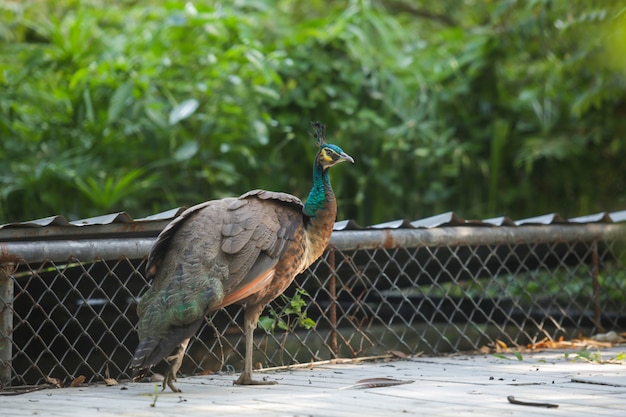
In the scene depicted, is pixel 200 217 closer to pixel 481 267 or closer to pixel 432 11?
pixel 481 267

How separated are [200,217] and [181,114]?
3813 mm

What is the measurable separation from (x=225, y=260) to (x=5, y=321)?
1.00m

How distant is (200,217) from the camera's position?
4.25m

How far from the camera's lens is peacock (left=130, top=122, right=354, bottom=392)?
3.85 metres

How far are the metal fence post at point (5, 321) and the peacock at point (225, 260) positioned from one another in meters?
0.56

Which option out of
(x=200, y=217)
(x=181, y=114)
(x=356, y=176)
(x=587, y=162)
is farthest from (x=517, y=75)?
(x=200, y=217)

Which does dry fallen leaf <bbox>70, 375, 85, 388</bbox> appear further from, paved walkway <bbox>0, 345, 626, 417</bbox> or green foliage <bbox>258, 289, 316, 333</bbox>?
green foliage <bbox>258, 289, 316, 333</bbox>

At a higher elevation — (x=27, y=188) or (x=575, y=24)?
(x=575, y=24)

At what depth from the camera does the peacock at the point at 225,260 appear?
151 inches

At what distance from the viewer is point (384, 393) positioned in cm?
383

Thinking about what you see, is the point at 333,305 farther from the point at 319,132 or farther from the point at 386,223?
the point at 319,132

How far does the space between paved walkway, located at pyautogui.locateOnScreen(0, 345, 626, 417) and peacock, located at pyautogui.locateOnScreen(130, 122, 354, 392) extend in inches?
8.4

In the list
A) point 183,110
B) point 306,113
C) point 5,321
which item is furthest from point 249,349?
point 306,113

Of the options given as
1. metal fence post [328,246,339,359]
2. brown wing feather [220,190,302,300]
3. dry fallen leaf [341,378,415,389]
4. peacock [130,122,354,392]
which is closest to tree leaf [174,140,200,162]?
metal fence post [328,246,339,359]
